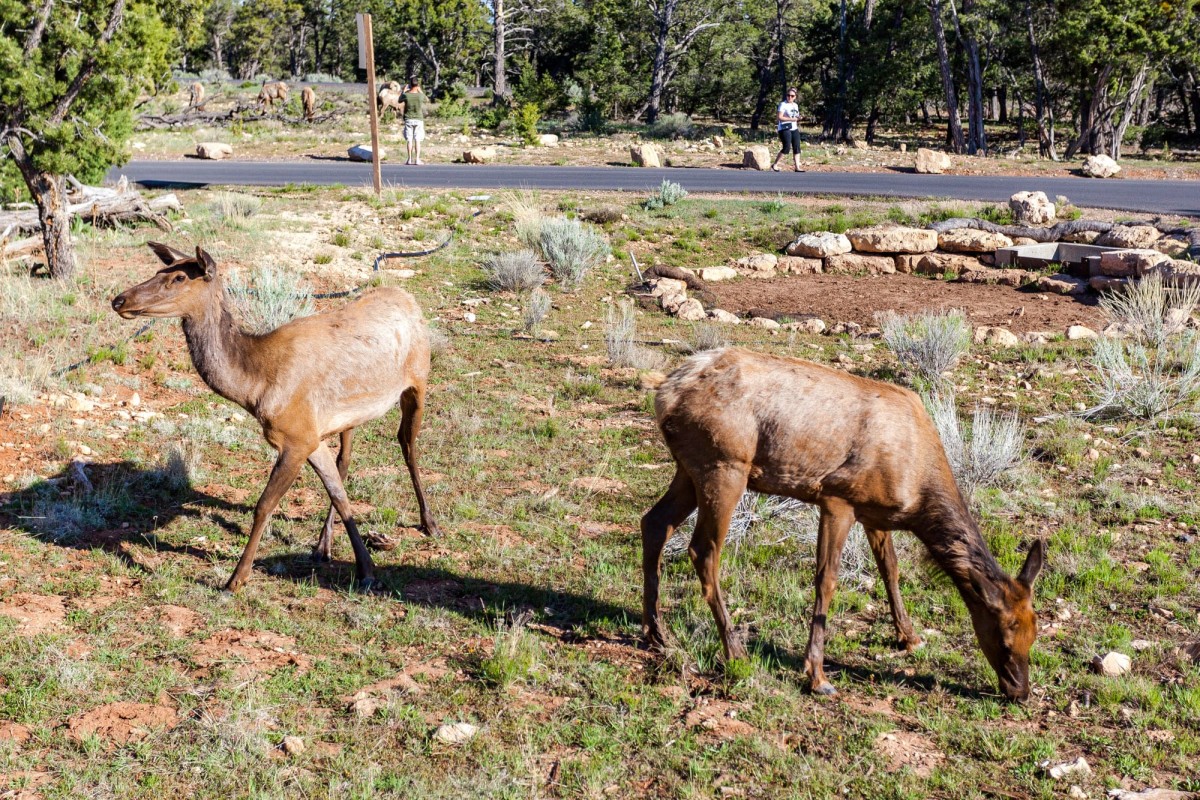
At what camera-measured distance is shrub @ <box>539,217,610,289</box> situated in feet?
53.1

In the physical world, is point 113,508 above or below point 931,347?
below

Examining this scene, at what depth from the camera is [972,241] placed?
18031 millimetres

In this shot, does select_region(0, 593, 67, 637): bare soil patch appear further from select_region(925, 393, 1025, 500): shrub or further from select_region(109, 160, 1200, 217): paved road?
select_region(109, 160, 1200, 217): paved road

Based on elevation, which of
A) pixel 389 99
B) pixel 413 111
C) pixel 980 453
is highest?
pixel 389 99

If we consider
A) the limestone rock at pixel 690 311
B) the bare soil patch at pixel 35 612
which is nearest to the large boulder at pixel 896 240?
the limestone rock at pixel 690 311

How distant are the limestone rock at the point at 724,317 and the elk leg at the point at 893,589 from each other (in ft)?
27.3

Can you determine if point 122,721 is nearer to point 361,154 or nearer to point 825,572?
point 825,572

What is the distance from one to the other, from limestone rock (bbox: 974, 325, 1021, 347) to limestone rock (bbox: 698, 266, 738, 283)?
501 cm

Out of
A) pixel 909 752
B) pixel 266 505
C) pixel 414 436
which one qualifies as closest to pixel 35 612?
pixel 266 505

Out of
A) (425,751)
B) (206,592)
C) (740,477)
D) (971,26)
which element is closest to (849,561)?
(740,477)

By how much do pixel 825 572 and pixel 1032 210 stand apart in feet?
54.0

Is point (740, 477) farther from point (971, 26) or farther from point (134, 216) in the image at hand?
point (971, 26)

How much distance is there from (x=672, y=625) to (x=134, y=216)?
13.3 m

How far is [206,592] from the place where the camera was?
6582 millimetres
